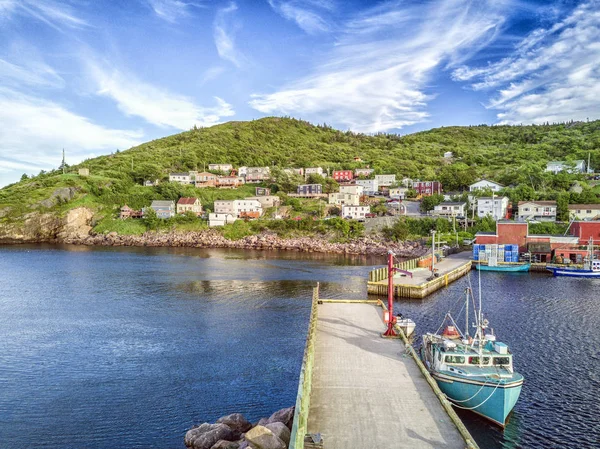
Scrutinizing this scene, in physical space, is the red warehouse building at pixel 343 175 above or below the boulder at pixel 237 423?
above

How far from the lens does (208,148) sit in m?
169

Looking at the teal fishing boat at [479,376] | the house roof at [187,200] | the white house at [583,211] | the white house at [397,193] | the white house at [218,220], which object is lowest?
the teal fishing boat at [479,376]

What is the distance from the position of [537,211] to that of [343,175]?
60.7 meters

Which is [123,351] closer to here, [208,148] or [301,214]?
[301,214]

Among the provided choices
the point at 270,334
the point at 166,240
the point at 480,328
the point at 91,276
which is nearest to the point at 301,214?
the point at 166,240

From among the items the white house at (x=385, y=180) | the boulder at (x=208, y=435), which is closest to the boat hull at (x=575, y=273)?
the boulder at (x=208, y=435)

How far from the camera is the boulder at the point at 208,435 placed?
14.8m

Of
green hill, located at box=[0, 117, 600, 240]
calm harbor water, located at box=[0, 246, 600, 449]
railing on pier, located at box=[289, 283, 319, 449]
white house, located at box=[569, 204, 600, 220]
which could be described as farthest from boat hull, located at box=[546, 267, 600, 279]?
railing on pier, located at box=[289, 283, 319, 449]

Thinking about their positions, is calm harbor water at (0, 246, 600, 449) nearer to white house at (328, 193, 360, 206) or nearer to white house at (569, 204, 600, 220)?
white house at (569, 204, 600, 220)

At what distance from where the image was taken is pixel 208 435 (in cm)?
1491

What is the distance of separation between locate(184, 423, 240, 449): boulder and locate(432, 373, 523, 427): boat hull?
28.7 feet

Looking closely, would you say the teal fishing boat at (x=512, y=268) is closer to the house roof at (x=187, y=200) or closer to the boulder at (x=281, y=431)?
the boulder at (x=281, y=431)

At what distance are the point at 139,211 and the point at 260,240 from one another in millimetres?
38226

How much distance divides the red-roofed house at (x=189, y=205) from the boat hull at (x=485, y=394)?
295 feet
